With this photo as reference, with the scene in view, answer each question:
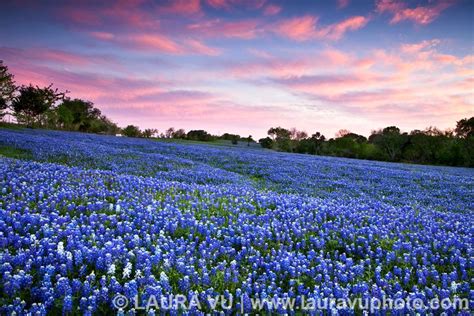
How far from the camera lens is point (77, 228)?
5.14 m

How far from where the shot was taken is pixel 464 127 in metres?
75.1

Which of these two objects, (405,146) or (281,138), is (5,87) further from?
(405,146)

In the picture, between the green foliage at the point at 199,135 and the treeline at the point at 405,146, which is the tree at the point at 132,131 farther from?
the treeline at the point at 405,146

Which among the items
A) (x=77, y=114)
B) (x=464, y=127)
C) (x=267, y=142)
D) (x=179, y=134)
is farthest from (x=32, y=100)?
(x=464, y=127)

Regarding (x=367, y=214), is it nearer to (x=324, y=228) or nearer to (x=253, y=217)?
(x=324, y=228)

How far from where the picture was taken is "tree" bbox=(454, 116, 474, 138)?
73688 millimetres

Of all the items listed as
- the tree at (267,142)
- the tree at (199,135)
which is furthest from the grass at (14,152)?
the tree at (199,135)

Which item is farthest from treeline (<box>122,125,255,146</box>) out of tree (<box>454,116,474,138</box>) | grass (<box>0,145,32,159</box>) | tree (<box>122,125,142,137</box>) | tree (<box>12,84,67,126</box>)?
grass (<box>0,145,32,159</box>)

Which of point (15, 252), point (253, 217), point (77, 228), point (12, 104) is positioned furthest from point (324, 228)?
point (12, 104)

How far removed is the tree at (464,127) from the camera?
73.7 meters

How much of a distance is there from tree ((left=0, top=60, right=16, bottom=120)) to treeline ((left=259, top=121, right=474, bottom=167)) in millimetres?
64465

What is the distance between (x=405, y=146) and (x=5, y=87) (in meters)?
83.4

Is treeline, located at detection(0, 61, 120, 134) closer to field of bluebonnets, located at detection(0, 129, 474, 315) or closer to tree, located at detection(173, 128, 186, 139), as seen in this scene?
tree, located at detection(173, 128, 186, 139)

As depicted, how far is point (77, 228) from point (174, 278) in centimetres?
202
